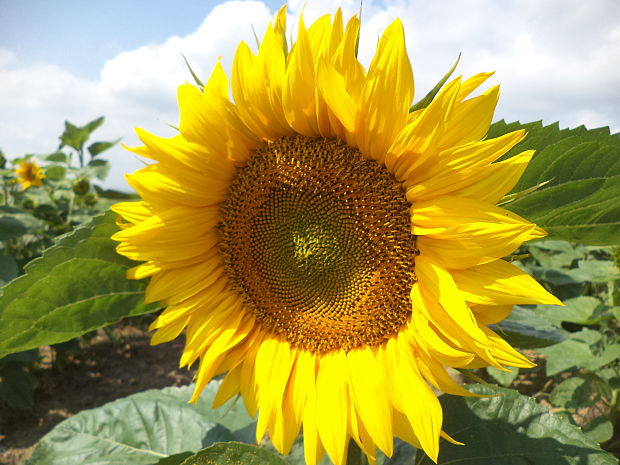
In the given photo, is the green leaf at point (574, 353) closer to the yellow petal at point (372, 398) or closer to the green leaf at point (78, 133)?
the yellow petal at point (372, 398)

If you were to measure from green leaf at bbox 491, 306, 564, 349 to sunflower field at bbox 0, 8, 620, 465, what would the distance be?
0.01 metres

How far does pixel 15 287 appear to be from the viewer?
126 centimetres

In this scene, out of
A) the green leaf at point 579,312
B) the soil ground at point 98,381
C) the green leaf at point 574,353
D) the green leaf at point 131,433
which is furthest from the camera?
the soil ground at point 98,381

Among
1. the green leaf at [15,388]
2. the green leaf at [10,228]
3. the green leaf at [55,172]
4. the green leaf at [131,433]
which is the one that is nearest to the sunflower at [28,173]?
the green leaf at [55,172]

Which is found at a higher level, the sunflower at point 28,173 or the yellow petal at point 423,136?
the sunflower at point 28,173

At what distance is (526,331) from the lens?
4.42 ft

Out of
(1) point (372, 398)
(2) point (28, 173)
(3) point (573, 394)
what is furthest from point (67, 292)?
(2) point (28, 173)

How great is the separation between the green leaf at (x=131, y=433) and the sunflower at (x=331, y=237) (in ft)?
1.85

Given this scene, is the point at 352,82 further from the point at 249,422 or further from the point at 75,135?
the point at 75,135

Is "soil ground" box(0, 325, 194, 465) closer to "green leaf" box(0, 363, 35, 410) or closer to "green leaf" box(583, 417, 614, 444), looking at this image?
"green leaf" box(0, 363, 35, 410)

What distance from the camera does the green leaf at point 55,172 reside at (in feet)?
19.6

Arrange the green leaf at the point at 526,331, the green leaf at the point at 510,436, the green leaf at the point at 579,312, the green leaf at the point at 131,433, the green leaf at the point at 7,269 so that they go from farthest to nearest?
the green leaf at the point at 579,312 < the green leaf at the point at 7,269 < the green leaf at the point at 131,433 < the green leaf at the point at 510,436 < the green leaf at the point at 526,331

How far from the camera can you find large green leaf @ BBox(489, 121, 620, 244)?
1171 mm

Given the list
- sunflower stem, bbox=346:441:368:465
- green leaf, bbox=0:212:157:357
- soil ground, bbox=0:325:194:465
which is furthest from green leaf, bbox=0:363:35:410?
sunflower stem, bbox=346:441:368:465
